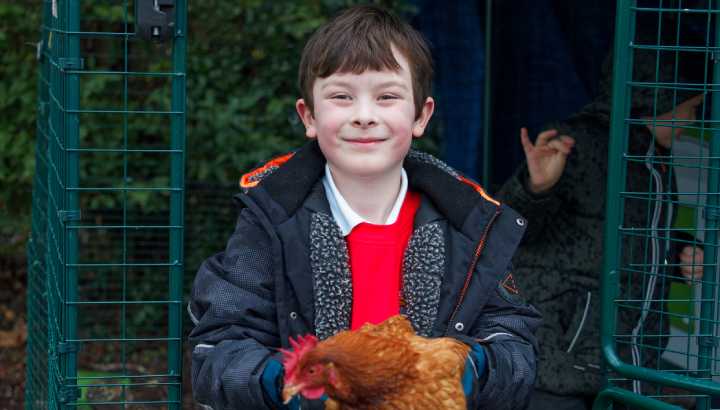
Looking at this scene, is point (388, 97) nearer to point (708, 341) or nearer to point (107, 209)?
point (708, 341)

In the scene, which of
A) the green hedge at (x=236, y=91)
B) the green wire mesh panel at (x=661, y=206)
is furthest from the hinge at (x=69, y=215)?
the green hedge at (x=236, y=91)

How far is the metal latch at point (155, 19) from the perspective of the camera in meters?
3.13

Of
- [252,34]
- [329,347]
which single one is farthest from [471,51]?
[329,347]

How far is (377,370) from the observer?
7.63ft

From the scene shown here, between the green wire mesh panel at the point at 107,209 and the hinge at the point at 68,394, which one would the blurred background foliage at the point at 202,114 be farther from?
the hinge at the point at 68,394

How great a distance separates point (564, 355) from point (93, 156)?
3.36 metres

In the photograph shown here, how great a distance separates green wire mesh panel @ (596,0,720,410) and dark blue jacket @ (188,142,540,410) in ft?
1.81

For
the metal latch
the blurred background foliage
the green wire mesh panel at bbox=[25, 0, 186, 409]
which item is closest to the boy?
the metal latch

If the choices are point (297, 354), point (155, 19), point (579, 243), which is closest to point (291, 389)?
point (297, 354)

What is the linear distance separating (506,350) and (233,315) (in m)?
0.75

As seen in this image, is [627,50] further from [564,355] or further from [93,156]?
[93,156]

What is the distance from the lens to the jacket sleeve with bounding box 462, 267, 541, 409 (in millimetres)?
2697

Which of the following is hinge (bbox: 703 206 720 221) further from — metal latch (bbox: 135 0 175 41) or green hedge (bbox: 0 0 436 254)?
green hedge (bbox: 0 0 436 254)

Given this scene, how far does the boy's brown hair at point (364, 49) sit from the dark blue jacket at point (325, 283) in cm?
29
